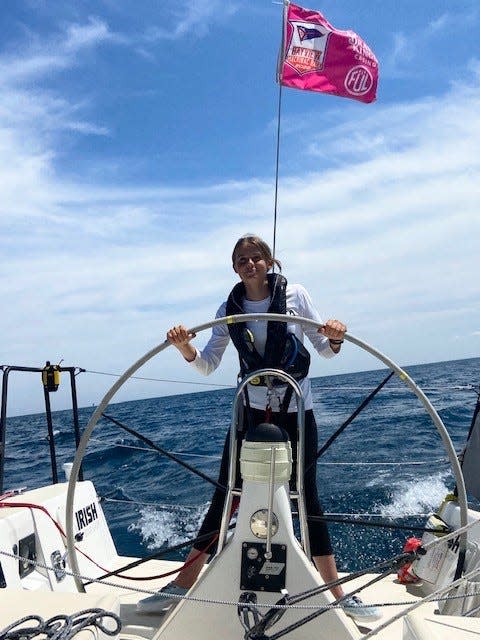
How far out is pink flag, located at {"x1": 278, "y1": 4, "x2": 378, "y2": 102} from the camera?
4391 millimetres

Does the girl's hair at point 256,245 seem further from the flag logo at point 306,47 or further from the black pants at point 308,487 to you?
the flag logo at point 306,47

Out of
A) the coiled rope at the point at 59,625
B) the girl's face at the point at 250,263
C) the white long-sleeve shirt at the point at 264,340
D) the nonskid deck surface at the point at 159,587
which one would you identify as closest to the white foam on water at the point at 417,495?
the nonskid deck surface at the point at 159,587

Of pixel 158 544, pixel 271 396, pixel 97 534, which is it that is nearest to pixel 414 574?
pixel 271 396

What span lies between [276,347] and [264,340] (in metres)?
0.10

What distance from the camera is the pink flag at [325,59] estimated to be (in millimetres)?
4391

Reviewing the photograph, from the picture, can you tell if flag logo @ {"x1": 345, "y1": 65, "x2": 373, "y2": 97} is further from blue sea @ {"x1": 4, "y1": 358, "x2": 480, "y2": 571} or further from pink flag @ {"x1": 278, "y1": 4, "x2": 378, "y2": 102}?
blue sea @ {"x1": 4, "y1": 358, "x2": 480, "y2": 571}

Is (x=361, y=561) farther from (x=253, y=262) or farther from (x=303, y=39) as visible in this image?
(x=303, y=39)

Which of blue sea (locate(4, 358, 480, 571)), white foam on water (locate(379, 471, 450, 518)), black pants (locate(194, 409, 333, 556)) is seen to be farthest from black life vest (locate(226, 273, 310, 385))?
white foam on water (locate(379, 471, 450, 518))

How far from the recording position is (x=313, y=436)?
2.36m

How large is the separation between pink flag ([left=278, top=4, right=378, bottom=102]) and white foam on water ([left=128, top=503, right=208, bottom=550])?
12.0ft

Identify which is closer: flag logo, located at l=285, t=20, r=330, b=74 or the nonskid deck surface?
the nonskid deck surface

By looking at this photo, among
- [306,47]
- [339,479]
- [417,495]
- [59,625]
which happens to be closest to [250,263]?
[59,625]

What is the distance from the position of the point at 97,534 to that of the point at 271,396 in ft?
6.27

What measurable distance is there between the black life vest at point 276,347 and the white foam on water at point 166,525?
3021 millimetres
